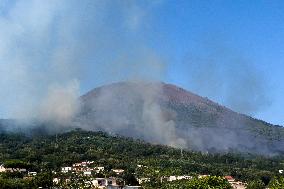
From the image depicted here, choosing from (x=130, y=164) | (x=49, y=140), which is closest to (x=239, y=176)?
(x=130, y=164)

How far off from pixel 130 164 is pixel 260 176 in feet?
74.4

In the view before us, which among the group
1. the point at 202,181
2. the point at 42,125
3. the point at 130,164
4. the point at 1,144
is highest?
the point at 42,125

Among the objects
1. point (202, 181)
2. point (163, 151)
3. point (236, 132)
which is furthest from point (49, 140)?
point (202, 181)

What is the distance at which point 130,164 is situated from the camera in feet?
341

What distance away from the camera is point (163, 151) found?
131m

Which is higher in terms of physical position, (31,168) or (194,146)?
(194,146)

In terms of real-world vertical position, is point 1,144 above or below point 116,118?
below

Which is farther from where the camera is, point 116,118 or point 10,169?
point 116,118

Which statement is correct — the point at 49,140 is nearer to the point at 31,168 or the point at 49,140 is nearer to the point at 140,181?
the point at 31,168

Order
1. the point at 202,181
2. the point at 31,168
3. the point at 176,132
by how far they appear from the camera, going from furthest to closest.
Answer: the point at 176,132, the point at 31,168, the point at 202,181

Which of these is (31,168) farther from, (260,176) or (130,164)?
(260,176)

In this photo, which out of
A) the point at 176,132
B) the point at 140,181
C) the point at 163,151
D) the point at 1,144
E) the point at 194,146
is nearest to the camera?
the point at 140,181

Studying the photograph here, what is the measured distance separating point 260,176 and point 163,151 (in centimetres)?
3276

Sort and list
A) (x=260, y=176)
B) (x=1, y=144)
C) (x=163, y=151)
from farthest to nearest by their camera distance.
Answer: (x=1, y=144) → (x=163, y=151) → (x=260, y=176)
